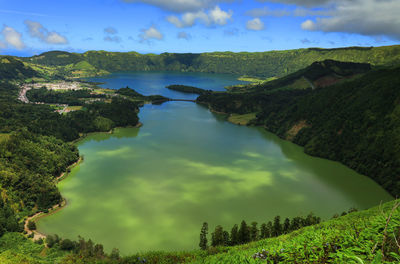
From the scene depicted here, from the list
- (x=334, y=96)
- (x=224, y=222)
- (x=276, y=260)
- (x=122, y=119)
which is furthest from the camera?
(x=122, y=119)

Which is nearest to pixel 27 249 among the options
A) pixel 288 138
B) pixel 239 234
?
pixel 239 234

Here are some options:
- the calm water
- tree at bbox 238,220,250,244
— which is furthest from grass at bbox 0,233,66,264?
tree at bbox 238,220,250,244

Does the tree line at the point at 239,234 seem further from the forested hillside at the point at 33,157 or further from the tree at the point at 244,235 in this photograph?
the forested hillside at the point at 33,157

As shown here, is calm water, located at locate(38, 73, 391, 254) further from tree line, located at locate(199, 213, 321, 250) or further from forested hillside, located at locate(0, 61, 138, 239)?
forested hillside, located at locate(0, 61, 138, 239)

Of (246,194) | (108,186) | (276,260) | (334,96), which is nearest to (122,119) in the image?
(108,186)

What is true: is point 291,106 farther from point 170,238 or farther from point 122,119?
point 170,238

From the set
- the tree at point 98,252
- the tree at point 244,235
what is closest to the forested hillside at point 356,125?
the tree at point 244,235
